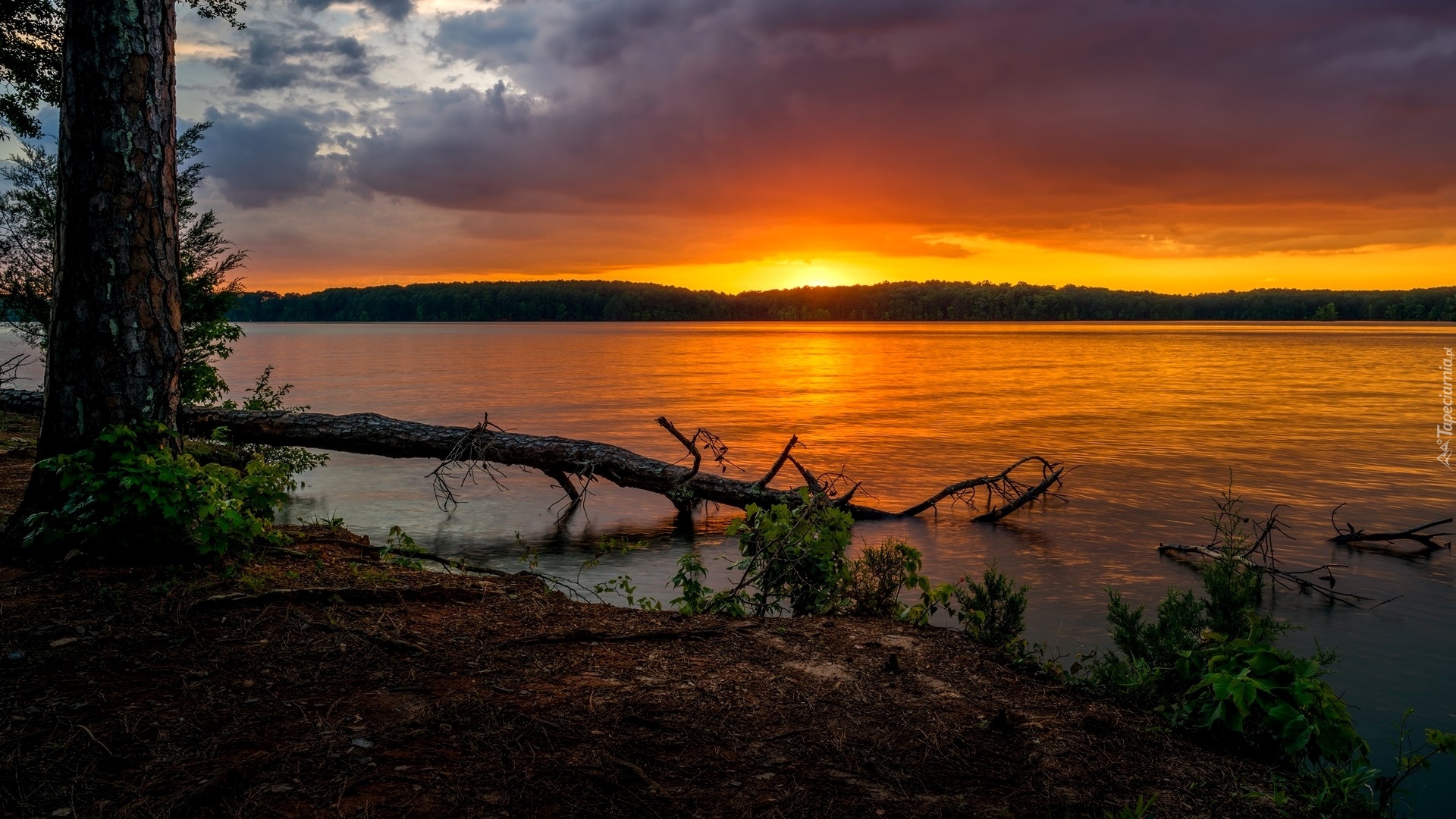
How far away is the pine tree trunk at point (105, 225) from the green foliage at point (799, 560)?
17.5ft

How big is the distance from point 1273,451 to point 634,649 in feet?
73.2

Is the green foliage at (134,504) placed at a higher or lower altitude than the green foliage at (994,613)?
higher

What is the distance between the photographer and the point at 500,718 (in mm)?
4625

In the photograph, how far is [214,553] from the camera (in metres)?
6.52

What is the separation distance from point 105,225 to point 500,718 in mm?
5032

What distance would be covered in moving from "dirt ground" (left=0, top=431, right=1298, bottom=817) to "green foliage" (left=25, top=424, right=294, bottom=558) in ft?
0.84

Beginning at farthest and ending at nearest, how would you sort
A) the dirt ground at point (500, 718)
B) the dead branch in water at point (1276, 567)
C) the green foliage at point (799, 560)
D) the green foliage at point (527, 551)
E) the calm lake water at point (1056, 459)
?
the green foliage at point (527, 551), the dead branch in water at point (1276, 567), the calm lake water at point (1056, 459), the green foliage at point (799, 560), the dirt ground at point (500, 718)

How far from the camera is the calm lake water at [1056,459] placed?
1003cm

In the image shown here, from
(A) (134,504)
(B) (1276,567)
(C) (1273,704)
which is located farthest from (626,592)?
(B) (1276,567)

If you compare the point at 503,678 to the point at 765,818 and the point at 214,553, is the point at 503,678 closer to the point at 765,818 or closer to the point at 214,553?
the point at 765,818

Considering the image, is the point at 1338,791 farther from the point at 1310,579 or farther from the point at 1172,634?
the point at 1310,579

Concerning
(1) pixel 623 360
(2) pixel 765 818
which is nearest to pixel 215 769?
(2) pixel 765 818

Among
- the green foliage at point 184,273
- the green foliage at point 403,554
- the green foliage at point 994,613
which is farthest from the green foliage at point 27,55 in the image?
the green foliage at point 994,613

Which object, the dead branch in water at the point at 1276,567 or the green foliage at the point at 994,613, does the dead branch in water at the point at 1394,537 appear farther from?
the green foliage at the point at 994,613
